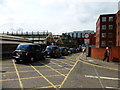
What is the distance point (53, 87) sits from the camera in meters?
4.58

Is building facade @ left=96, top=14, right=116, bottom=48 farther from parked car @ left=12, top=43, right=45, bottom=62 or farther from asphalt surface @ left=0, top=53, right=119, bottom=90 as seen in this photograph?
asphalt surface @ left=0, top=53, right=119, bottom=90

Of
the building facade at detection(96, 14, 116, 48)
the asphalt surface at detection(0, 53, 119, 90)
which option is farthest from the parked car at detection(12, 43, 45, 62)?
the building facade at detection(96, 14, 116, 48)

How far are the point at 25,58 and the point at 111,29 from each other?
165ft

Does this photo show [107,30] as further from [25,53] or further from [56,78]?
[56,78]

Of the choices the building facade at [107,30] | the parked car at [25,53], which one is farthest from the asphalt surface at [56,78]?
the building facade at [107,30]

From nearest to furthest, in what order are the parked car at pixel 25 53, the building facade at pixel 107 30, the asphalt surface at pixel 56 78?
the asphalt surface at pixel 56 78 < the parked car at pixel 25 53 < the building facade at pixel 107 30

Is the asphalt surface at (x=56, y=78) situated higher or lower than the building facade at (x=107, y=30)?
lower

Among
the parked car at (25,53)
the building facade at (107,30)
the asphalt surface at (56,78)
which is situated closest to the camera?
the asphalt surface at (56,78)

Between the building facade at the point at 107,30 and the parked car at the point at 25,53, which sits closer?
the parked car at the point at 25,53

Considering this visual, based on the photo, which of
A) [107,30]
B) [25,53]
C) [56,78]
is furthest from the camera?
[107,30]

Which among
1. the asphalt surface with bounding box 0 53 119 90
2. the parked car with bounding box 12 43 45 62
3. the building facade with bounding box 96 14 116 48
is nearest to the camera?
the asphalt surface with bounding box 0 53 119 90

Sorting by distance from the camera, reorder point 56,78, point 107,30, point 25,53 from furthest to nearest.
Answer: point 107,30, point 25,53, point 56,78

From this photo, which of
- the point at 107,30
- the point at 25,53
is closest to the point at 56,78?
the point at 25,53

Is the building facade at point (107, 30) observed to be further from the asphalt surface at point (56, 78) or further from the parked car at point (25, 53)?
the asphalt surface at point (56, 78)
